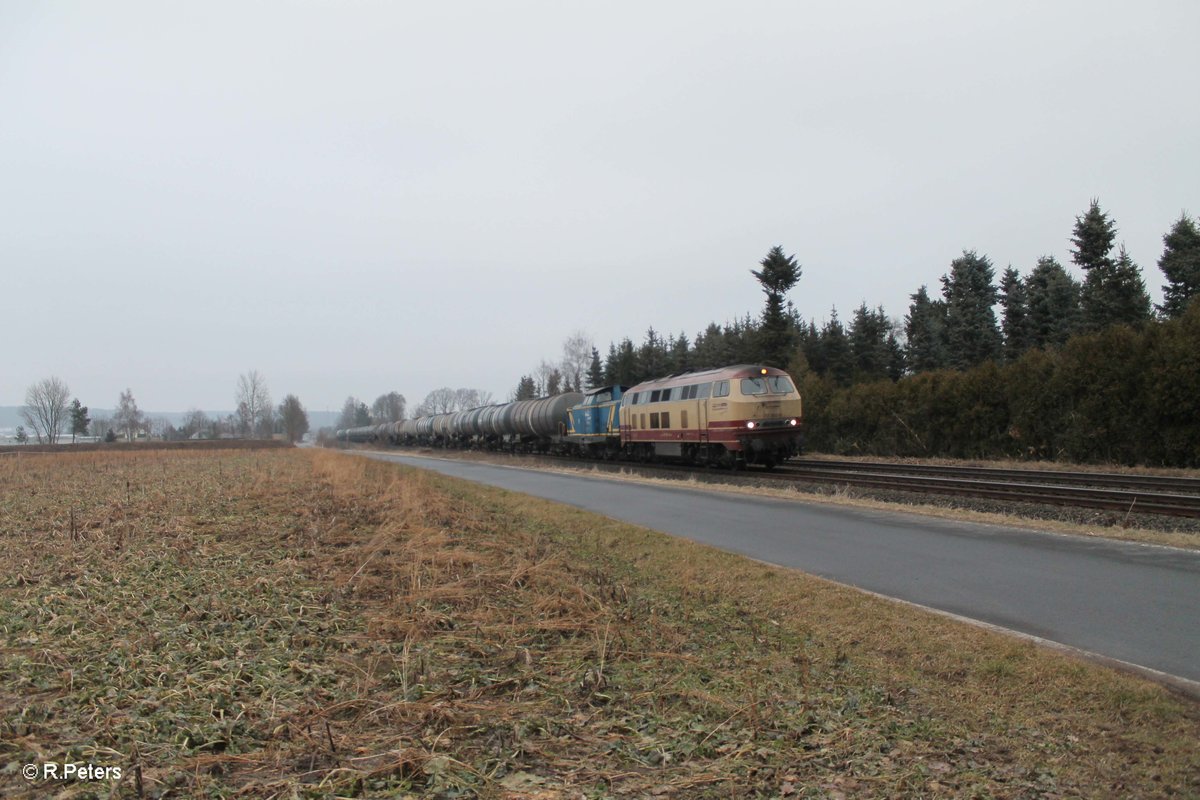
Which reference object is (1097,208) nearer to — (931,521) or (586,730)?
(931,521)

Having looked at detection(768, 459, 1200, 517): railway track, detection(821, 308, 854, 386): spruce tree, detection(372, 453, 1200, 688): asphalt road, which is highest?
detection(821, 308, 854, 386): spruce tree

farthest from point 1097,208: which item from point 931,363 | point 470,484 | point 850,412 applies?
point 470,484

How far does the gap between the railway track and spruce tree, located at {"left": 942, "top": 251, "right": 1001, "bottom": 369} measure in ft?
104

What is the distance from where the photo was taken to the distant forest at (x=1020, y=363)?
74.4ft

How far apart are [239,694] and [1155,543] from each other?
10.9 meters

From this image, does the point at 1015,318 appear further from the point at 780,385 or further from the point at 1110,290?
the point at 780,385

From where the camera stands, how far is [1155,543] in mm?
10078

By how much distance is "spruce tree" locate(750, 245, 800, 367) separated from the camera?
51125 millimetres

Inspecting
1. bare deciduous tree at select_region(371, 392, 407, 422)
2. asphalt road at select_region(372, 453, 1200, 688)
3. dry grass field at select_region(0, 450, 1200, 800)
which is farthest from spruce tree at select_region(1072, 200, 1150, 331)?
bare deciduous tree at select_region(371, 392, 407, 422)

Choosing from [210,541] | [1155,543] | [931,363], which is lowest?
[1155,543]

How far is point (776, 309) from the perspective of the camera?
51719mm

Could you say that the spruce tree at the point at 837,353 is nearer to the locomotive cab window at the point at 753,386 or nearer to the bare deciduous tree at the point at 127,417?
the locomotive cab window at the point at 753,386

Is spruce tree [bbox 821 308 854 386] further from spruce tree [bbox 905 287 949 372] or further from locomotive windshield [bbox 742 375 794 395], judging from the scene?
locomotive windshield [bbox 742 375 794 395]

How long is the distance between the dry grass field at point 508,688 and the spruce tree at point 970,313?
48.6 m
